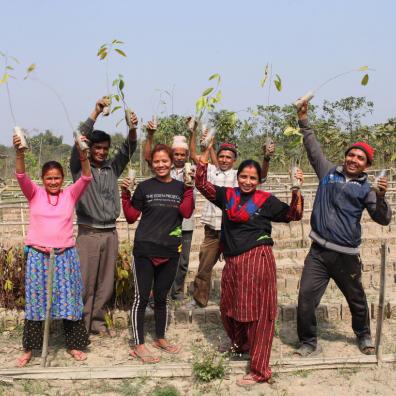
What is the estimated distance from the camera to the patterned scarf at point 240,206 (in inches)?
130

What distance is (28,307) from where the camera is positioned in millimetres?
3486

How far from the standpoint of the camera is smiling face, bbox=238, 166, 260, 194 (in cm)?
332

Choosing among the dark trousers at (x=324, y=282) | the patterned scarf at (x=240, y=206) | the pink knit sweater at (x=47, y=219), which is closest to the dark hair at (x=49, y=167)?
the pink knit sweater at (x=47, y=219)

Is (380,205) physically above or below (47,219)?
above

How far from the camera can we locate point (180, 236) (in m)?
3.65

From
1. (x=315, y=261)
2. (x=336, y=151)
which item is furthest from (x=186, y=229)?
(x=336, y=151)

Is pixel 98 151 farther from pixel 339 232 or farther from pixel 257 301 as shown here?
pixel 339 232

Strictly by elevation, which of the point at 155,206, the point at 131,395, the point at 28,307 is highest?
the point at 155,206

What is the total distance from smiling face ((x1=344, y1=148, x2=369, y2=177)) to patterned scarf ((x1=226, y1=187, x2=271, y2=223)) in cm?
68

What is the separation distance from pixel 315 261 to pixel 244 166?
96 cm

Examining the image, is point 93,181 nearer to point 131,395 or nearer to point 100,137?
point 100,137

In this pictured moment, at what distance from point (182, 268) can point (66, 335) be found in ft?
4.47

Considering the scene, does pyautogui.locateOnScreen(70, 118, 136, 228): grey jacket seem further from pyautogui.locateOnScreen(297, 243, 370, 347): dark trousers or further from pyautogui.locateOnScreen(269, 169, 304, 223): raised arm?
pyautogui.locateOnScreen(297, 243, 370, 347): dark trousers

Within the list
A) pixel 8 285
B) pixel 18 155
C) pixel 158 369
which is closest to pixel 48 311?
pixel 158 369
